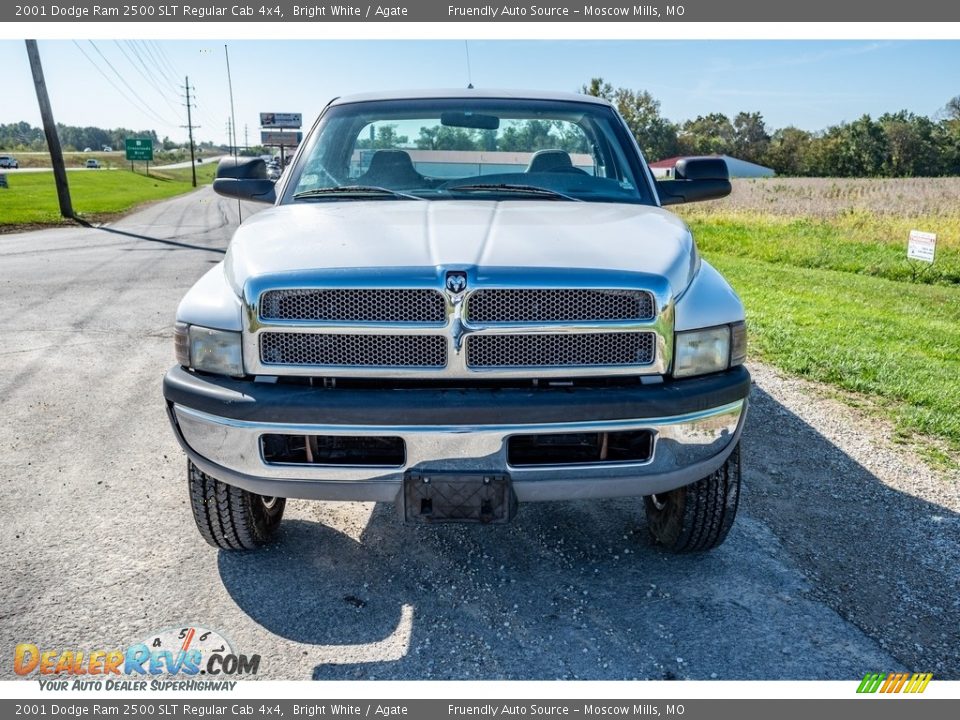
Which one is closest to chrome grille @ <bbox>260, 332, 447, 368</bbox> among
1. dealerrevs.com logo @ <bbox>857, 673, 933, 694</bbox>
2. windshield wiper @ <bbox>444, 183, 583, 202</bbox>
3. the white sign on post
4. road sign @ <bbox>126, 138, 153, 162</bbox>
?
windshield wiper @ <bbox>444, 183, 583, 202</bbox>

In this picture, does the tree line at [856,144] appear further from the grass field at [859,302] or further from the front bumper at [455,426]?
the front bumper at [455,426]

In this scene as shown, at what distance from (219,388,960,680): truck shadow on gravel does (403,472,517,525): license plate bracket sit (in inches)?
18.3

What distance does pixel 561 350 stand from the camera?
2.57 meters

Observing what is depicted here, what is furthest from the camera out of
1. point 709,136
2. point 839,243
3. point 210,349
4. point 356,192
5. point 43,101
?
point 709,136

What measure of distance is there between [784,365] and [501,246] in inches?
171

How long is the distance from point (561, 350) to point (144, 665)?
1748 mm

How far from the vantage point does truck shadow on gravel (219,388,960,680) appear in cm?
253

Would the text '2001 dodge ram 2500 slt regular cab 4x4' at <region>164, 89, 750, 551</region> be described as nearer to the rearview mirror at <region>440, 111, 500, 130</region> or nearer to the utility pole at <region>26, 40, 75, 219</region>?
the rearview mirror at <region>440, 111, 500, 130</region>

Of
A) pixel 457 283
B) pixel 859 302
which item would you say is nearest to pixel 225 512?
pixel 457 283

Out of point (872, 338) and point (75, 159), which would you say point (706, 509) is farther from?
point (75, 159)

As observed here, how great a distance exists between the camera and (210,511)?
3029 millimetres

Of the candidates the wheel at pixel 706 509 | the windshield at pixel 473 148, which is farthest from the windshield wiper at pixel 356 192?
the wheel at pixel 706 509

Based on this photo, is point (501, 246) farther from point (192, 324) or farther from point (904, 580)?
point (904, 580)

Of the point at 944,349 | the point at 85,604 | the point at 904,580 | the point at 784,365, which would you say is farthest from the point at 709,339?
the point at 944,349
